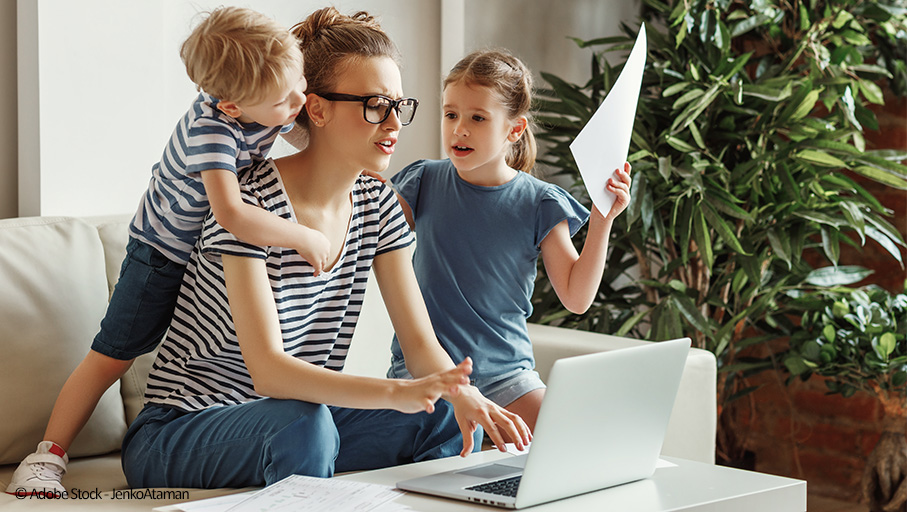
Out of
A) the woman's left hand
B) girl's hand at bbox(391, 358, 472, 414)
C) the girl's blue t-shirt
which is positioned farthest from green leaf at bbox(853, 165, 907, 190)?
girl's hand at bbox(391, 358, 472, 414)

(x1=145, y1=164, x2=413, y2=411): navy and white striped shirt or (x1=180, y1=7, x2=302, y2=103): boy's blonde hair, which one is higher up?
(x1=180, y1=7, x2=302, y2=103): boy's blonde hair

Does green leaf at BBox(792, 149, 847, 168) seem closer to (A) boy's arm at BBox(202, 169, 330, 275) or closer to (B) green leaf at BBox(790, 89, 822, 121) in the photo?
(B) green leaf at BBox(790, 89, 822, 121)

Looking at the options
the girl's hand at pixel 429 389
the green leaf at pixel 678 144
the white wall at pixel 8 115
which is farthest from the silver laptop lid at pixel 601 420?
the white wall at pixel 8 115

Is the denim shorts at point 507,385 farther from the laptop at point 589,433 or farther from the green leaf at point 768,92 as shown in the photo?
the green leaf at point 768,92

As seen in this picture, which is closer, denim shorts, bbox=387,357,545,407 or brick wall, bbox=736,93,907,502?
denim shorts, bbox=387,357,545,407

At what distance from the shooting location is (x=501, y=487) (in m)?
1.19

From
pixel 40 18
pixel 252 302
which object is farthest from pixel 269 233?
pixel 40 18

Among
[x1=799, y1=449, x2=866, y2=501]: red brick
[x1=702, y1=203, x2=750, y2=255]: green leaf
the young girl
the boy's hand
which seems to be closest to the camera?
the boy's hand

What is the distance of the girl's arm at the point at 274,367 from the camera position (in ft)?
4.05

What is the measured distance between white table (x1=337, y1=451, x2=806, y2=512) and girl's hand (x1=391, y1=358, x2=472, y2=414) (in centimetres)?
11

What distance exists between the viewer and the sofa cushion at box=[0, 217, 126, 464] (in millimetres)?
1582

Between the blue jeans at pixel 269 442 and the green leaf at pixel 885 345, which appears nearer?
the blue jeans at pixel 269 442

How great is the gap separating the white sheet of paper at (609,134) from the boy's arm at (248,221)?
0.40 metres

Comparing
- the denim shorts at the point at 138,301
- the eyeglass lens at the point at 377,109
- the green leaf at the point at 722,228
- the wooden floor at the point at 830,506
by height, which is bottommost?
the wooden floor at the point at 830,506
